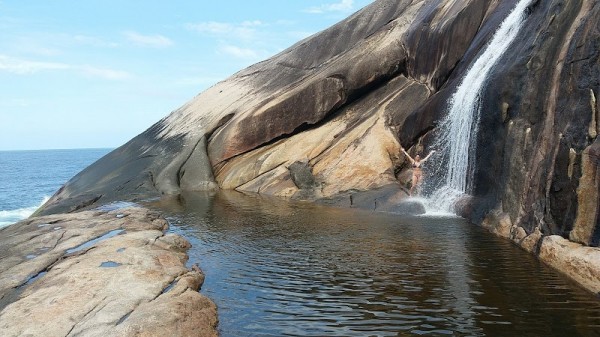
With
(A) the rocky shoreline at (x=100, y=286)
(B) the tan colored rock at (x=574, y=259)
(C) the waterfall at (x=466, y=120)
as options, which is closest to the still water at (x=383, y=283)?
(B) the tan colored rock at (x=574, y=259)

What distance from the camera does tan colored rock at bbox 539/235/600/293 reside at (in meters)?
11.5

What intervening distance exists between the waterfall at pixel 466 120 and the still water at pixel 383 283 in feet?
12.1

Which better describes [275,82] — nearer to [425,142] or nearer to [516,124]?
[425,142]

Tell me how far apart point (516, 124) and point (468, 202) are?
454 centimetres

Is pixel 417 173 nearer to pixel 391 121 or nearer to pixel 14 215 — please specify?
pixel 391 121

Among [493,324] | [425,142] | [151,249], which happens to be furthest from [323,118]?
[493,324]

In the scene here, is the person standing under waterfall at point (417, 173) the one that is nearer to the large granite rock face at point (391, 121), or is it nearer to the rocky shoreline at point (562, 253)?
the large granite rock face at point (391, 121)

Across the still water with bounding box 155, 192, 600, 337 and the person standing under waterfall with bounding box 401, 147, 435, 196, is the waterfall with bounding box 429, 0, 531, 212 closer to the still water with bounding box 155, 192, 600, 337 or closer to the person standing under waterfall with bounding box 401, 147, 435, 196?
the person standing under waterfall with bounding box 401, 147, 435, 196

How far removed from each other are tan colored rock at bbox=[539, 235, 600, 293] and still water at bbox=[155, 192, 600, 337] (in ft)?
1.02

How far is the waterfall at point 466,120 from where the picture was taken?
22.3 meters

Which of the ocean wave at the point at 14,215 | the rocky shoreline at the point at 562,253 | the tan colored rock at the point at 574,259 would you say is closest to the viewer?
the tan colored rock at the point at 574,259

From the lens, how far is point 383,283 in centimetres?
1248

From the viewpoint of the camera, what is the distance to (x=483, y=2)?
2789 cm

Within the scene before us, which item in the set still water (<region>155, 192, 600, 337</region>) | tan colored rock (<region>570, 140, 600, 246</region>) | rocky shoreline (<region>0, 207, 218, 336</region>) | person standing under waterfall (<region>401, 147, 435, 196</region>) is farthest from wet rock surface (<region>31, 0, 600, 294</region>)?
rocky shoreline (<region>0, 207, 218, 336</region>)
